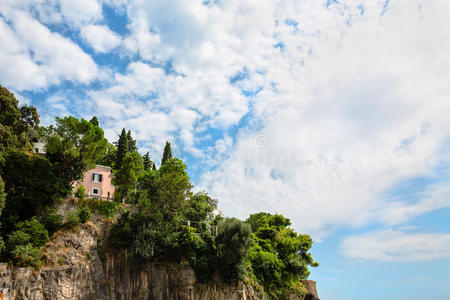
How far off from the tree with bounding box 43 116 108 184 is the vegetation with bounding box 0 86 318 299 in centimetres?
9

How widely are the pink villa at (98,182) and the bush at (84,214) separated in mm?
8413

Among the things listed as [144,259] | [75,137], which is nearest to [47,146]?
[75,137]

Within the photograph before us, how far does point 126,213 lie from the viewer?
109 feet

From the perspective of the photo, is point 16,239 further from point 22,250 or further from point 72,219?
point 72,219

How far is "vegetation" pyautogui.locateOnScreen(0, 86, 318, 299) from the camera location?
27.6 metres

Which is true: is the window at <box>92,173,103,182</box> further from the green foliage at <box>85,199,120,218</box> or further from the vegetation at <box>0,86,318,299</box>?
the green foliage at <box>85,199,120,218</box>

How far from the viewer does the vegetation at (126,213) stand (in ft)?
90.4

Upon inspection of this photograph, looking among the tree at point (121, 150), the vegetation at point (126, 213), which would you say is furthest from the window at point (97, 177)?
the tree at point (121, 150)

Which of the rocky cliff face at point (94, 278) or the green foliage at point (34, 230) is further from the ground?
the green foliage at point (34, 230)

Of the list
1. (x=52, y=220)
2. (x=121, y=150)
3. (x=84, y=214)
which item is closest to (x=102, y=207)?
(x=84, y=214)

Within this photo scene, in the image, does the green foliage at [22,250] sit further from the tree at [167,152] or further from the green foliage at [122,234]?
the tree at [167,152]

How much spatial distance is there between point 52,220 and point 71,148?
7476 millimetres

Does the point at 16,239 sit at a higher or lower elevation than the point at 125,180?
lower

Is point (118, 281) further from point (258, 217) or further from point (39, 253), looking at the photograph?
point (258, 217)
